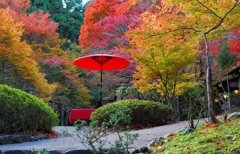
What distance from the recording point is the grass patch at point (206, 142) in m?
2.98

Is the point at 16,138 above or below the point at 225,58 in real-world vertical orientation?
below

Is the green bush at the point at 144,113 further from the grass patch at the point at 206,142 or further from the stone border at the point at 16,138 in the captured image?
the grass patch at the point at 206,142

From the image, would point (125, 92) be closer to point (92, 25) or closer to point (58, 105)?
point (92, 25)

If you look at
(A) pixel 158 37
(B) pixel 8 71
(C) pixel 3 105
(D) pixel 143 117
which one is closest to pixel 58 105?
(B) pixel 8 71

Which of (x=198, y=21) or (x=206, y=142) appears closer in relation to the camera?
(x=206, y=142)

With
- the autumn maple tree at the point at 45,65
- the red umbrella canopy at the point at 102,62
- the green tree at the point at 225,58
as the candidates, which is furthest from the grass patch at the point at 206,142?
the autumn maple tree at the point at 45,65

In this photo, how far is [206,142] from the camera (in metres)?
3.27

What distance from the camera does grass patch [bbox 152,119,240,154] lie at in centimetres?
298

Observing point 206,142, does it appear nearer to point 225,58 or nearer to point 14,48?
point 225,58

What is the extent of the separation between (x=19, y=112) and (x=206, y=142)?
3900mm

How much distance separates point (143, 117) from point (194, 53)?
7.48 ft

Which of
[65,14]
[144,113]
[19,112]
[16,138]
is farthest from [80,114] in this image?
[65,14]

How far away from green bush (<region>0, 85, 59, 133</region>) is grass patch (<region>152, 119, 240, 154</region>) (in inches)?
122

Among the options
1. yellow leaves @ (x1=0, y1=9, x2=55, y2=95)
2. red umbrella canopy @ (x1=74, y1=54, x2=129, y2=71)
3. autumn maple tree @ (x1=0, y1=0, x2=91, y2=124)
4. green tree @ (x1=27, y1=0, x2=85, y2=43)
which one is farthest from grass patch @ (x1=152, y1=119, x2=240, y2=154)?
green tree @ (x1=27, y1=0, x2=85, y2=43)
